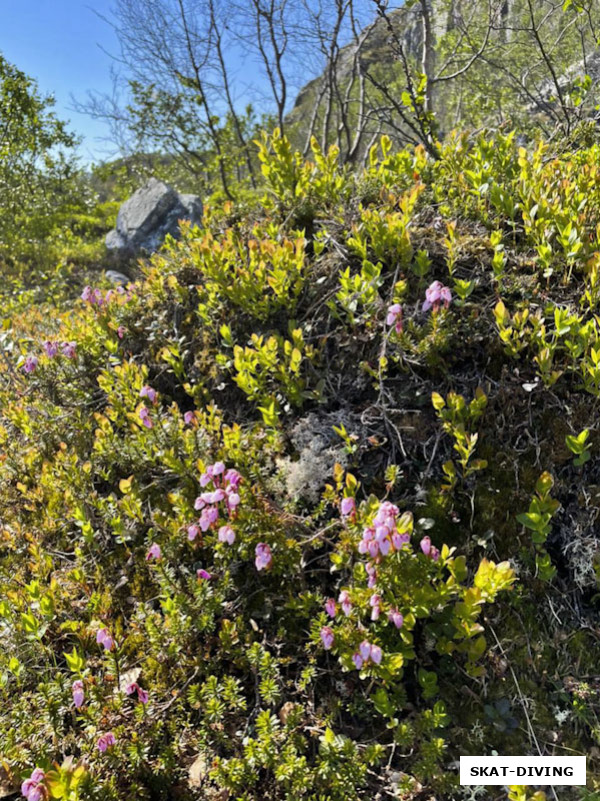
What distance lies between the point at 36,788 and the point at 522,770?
152cm

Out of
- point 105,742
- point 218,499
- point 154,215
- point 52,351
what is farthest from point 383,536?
point 154,215

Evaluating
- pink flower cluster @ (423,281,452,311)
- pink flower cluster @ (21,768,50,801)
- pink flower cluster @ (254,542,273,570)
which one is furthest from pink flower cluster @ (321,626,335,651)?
pink flower cluster @ (423,281,452,311)

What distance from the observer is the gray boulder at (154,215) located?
29.0 ft

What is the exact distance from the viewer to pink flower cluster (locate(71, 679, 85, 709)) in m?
1.76

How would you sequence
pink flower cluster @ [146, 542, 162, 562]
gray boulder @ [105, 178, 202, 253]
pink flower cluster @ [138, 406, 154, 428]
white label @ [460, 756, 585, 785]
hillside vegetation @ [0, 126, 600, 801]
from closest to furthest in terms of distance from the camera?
1. white label @ [460, 756, 585, 785]
2. hillside vegetation @ [0, 126, 600, 801]
3. pink flower cluster @ [146, 542, 162, 562]
4. pink flower cluster @ [138, 406, 154, 428]
5. gray boulder @ [105, 178, 202, 253]

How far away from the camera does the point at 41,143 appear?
912 cm

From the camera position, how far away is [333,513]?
7.23 ft

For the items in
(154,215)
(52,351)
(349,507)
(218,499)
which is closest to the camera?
(349,507)

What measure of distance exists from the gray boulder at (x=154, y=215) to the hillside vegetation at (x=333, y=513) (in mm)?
6165

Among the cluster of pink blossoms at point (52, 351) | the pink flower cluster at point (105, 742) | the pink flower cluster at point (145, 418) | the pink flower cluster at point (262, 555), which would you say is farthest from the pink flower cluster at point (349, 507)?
the cluster of pink blossoms at point (52, 351)

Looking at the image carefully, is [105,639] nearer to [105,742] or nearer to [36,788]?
[105,742]

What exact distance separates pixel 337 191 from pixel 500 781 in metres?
2.99

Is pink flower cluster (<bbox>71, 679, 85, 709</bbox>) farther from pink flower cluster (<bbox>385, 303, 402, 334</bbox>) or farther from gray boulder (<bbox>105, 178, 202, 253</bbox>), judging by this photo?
gray boulder (<bbox>105, 178, 202, 253</bbox>)

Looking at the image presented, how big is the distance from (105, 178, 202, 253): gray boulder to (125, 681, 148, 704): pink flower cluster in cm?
796
